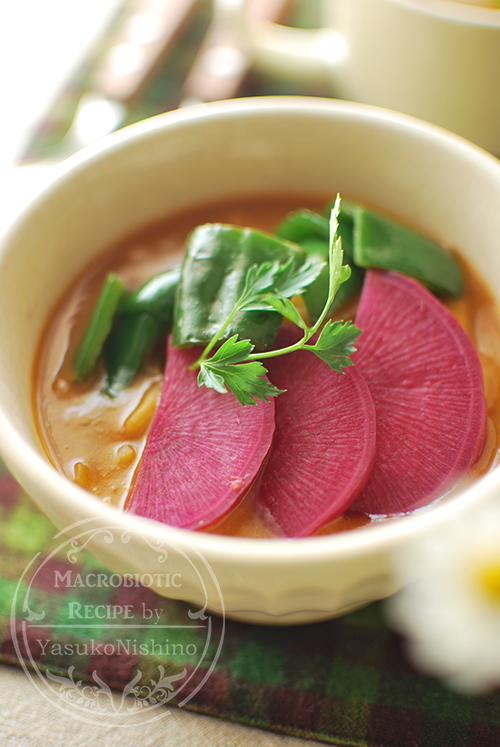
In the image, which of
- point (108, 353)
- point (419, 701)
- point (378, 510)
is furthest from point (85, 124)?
point (419, 701)

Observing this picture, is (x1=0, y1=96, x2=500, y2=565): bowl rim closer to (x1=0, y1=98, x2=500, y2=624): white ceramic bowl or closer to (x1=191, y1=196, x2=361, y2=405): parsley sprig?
(x1=0, y1=98, x2=500, y2=624): white ceramic bowl

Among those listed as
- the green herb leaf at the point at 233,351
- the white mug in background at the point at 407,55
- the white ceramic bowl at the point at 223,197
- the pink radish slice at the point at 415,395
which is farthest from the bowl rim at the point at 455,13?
the green herb leaf at the point at 233,351

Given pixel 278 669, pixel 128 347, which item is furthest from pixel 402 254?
pixel 278 669

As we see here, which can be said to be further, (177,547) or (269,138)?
(269,138)

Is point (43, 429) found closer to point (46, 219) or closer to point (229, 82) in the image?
point (46, 219)

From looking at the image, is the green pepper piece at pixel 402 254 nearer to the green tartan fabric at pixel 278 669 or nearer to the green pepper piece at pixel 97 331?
the green pepper piece at pixel 97 331
